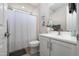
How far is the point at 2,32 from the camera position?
1195mm

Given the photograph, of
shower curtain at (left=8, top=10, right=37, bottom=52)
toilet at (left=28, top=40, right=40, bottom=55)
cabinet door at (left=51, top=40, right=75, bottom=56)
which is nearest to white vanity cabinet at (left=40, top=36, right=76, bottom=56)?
cabinet door at (left=51, top=40, right=75, bottom=56)

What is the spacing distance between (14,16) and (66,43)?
2.03 meters

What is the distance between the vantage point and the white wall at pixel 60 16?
6.89 feet

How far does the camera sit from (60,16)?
2225mm

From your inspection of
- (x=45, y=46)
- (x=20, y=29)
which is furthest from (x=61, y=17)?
(x=20, y=29)

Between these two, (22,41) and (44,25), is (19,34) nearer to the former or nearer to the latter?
(22,41)

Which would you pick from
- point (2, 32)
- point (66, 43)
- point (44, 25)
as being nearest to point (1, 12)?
point (2, 32)

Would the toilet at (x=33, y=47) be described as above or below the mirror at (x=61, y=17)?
below

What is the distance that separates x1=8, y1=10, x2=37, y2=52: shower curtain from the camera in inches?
103

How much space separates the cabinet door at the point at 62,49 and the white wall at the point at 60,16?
0.73 metres

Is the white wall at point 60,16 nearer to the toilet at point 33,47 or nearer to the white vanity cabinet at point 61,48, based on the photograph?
the white vanity cabinet at point 61,48

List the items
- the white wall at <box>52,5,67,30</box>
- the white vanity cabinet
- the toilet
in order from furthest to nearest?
the toilet, the white wall at <box>52,5,67,30</box>, the white vanity cabinet

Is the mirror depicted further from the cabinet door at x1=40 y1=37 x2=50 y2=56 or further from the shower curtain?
the shower curtain

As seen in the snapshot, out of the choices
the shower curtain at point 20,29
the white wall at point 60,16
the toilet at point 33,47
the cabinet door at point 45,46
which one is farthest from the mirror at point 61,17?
the shower curtain at point 20,29
